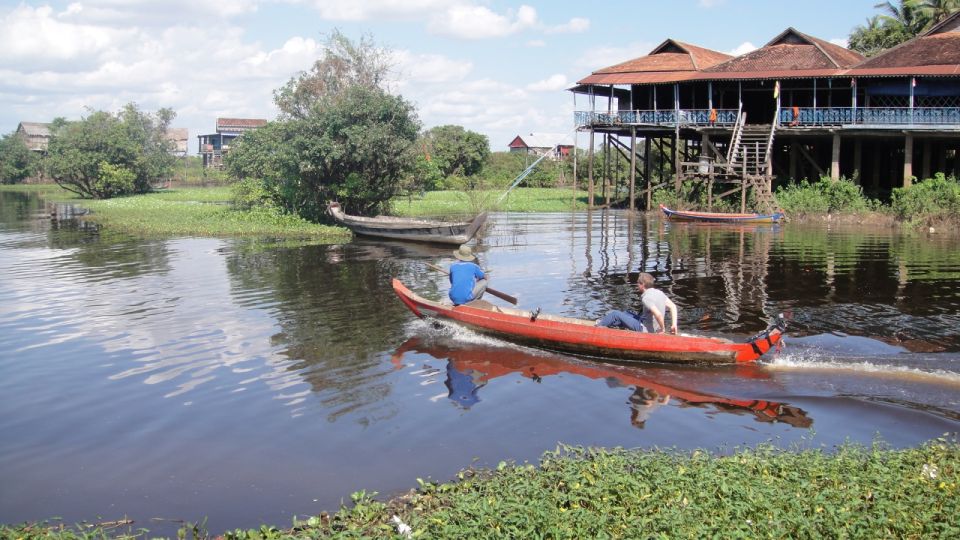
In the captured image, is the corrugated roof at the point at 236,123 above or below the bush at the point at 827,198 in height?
above

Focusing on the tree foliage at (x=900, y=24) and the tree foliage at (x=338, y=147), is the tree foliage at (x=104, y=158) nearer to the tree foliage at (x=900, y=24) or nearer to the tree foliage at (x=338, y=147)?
the tree foliage at (x=338, y=147)

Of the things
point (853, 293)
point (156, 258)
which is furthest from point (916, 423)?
point (156, 258)

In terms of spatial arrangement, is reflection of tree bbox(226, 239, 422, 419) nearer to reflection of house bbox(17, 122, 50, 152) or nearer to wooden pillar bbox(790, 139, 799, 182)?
wooden pillar bbox(790, 139, 799, 182)

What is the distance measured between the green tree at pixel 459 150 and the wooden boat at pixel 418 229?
2885 cm

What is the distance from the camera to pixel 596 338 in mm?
11297

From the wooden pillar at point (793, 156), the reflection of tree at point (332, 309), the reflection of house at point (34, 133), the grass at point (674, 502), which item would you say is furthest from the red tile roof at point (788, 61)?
the reflection of house at point (34, 133)

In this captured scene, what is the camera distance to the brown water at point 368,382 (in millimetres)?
7867

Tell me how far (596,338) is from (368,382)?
10.4 ft

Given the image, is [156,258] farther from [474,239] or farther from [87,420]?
[87,420]

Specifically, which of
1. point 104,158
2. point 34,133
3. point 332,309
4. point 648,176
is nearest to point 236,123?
point 34,133

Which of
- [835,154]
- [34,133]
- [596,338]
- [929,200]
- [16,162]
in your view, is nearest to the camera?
[596,338]

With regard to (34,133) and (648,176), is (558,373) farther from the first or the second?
(34,133)

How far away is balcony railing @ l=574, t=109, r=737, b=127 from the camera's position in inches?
1326

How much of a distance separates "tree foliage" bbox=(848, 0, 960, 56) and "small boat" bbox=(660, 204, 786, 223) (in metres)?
16.5
